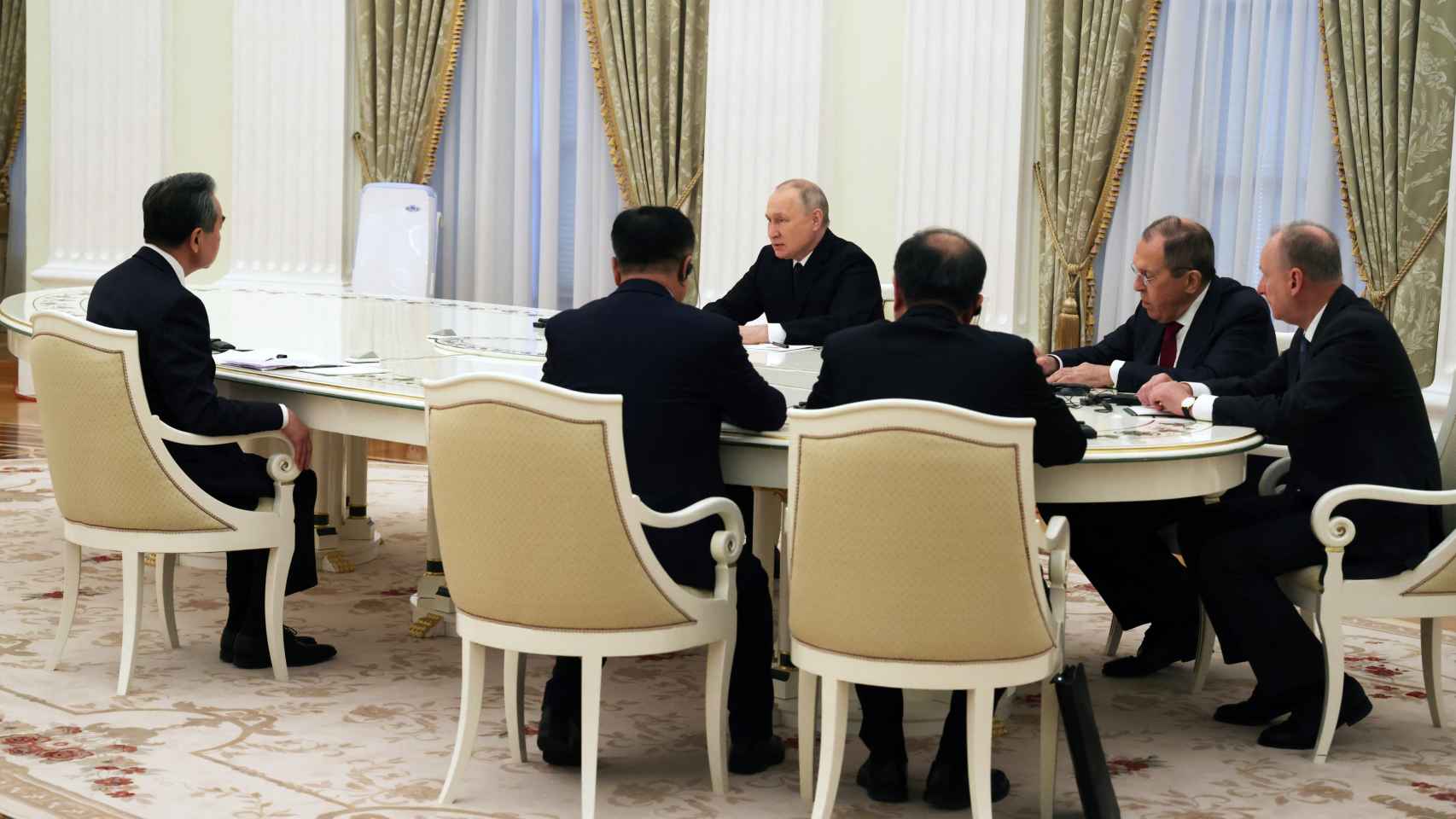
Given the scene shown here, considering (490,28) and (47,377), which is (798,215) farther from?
(490,28)

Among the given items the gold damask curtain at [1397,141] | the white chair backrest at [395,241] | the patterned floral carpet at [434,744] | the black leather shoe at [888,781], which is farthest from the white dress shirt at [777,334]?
the white chair backrest at [395,241]

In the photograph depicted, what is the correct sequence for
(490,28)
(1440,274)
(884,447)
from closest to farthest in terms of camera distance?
1. (884,447)
2. (1440,274)
3. (490,28)

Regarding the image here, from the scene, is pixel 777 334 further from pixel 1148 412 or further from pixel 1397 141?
pixel 1397 141

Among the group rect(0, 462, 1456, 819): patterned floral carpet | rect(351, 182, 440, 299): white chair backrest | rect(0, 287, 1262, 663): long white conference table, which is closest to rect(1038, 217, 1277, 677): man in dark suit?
rect(0, 462, 1456, 819): patterned floral carpet

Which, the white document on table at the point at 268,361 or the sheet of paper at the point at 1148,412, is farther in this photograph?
the white document on table at the point at 268,361

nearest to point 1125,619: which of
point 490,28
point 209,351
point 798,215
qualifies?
point 798,215

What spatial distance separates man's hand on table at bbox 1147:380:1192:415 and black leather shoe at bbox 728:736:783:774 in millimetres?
1272

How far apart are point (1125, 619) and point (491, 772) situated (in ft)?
6.14

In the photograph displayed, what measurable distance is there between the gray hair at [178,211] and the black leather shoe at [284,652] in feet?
3.49

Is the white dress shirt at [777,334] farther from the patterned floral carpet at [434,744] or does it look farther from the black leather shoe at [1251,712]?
the black leather shoe at [1251,712]

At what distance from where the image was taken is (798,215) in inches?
213

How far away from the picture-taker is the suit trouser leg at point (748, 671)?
11.5ft

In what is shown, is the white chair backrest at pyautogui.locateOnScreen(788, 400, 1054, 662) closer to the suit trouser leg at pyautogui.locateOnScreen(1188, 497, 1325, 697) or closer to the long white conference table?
the long white conference table

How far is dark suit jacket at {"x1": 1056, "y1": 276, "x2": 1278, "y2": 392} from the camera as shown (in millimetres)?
4402
